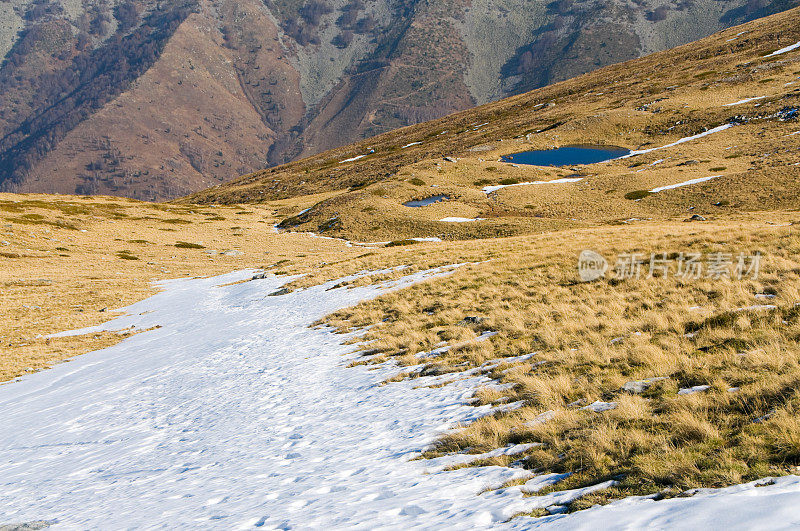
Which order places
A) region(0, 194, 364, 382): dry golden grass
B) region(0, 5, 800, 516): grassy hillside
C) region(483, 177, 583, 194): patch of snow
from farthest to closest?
1. region(483, 177, 583, 194): patch of snow
2. region(0, 194, 364, 382): dry golden grass
3. region(0, 5, 800, 516): grassy hillside

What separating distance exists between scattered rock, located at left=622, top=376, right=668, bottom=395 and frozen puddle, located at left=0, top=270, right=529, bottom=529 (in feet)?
9.50

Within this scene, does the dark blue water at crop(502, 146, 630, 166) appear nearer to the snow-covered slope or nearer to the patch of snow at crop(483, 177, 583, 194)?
the patch of snow at crop(483, 177, 583, 194)

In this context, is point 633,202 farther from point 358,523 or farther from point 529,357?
point 358,523

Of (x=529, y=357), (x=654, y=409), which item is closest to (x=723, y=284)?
(x=529, y=357)

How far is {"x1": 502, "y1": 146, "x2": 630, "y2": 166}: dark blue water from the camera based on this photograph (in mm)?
80812

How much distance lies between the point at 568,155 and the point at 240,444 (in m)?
86.9

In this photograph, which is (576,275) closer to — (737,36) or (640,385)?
(640,385)

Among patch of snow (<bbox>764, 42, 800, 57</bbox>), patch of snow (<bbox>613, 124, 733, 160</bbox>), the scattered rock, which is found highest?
patch of snow (<bbox>764, 42, 800, 57</bbox>)

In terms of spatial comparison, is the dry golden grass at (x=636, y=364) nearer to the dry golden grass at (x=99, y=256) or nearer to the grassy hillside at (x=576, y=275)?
the grassy hillside at (x=576, y=275)

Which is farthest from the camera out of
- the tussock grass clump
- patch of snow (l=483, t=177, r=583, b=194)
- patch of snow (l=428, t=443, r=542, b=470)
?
patch of snow (l=483, t=177, r=583, b=194)

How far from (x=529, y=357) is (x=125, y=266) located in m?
54.7

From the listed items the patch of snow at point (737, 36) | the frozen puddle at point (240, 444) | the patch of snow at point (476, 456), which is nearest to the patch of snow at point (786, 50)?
the patch of snow at point (737, 36)

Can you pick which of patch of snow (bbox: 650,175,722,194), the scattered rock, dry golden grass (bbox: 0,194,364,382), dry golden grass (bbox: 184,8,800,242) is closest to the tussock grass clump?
dry golden grass (bbox: 0,194,364,382)

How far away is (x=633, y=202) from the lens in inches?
2186
